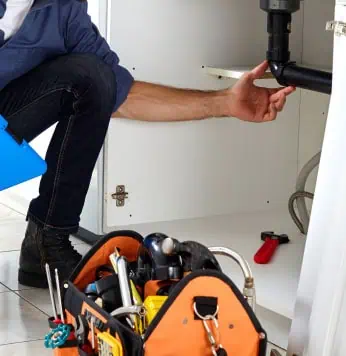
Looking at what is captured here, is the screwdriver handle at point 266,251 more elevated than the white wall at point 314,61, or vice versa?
the white wall at point 314,61

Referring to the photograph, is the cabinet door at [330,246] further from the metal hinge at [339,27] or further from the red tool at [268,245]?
the red tool at [268,245]

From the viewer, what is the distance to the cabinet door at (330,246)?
4.56 feet

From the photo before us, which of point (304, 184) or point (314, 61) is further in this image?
point (314, 61)

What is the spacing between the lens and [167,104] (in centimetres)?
221

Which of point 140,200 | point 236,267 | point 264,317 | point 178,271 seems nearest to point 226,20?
point 140,200

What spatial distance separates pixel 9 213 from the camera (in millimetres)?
2861

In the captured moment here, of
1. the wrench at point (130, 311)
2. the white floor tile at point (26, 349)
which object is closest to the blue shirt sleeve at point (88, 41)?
the white floor tile at point (26, 349)

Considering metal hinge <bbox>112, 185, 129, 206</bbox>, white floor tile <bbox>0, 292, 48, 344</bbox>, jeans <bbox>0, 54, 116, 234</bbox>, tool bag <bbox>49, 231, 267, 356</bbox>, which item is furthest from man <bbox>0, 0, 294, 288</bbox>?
tool bag <bbox>49, 231, 267, 356</bbox>

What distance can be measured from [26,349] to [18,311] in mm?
215

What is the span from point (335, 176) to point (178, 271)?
30 cm

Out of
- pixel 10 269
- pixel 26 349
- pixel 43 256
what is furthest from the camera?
pixel 10 269

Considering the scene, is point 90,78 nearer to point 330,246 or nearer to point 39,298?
point 39,298

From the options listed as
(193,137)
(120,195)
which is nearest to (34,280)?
(120,195)

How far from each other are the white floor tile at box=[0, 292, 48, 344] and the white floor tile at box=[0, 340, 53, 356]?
0.07 feet
